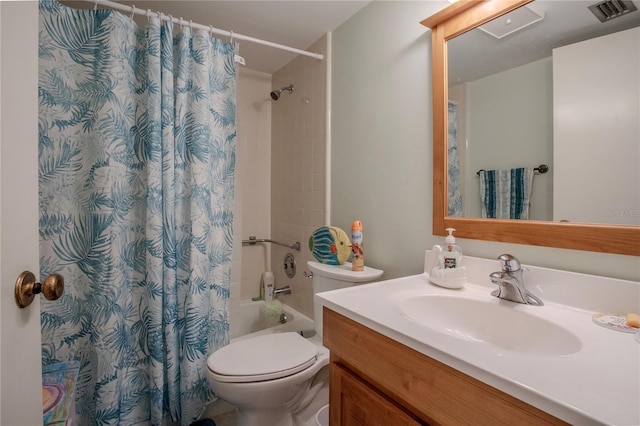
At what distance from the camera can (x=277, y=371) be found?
118cm

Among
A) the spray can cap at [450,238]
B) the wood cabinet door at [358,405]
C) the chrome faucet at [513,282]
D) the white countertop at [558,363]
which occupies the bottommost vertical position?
the wood cabinet door at [358,405]

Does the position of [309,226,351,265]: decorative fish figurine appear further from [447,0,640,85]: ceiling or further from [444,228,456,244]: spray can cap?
[447,0,640,85]: ceiling

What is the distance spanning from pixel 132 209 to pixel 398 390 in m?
1.32

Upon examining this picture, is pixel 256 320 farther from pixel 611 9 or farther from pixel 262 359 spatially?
pixel 611 9

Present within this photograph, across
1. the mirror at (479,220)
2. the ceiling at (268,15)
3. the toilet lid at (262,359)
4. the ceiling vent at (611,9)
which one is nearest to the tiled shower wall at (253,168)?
the ceiling at (268,15)

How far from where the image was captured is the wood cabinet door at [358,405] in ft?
→ 2.26

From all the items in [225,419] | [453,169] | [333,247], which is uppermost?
[453,169]

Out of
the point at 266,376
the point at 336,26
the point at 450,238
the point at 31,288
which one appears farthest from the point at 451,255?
the point at 336,26

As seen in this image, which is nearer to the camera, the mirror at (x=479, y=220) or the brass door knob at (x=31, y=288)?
the brass door knob at (x=31, y=288)

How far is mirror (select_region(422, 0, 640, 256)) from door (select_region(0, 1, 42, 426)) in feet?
3.81

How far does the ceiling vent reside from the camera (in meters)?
0.75

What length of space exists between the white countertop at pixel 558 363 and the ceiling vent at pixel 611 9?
2.20ft

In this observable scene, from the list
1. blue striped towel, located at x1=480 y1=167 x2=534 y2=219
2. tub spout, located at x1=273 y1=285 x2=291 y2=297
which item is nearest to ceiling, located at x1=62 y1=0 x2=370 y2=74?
blue striped towel, located at x1=480 y1=167 x2=534 y2=219

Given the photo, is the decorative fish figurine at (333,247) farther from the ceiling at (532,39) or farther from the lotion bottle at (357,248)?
the ceiling at (532,39)
